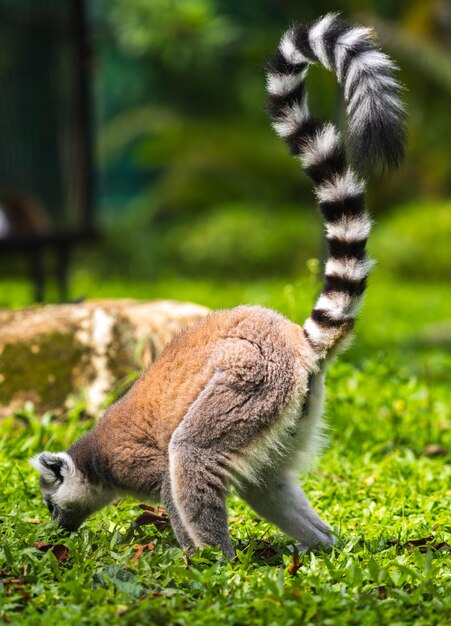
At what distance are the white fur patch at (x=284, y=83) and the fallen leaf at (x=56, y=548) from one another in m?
1.89

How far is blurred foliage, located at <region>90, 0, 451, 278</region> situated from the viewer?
1370 centimetres

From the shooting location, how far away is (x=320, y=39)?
11.5ft

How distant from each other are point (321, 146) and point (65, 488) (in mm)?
1686

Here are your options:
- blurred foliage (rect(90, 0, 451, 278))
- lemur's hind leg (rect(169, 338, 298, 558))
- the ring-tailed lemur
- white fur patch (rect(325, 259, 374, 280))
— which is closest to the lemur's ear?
the ring-tailed lemur

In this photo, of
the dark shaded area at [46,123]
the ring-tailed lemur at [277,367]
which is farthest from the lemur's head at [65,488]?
the dark shaded area at [46,123]

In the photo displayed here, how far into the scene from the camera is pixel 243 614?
298 centimetres

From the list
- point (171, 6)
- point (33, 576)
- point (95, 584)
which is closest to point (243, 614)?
point (95, 584)

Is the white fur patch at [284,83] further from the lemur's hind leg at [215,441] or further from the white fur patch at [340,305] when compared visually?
the lemur's hind leg at [215,441]

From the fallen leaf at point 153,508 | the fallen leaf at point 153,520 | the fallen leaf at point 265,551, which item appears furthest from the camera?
the fallen leaf at point 153,508

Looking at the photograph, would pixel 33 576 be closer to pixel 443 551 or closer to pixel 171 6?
pixel 443 551

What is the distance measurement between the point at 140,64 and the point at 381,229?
5895 millimetres

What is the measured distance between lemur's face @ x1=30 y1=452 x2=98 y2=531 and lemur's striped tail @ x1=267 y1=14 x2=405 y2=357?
1.12 meters

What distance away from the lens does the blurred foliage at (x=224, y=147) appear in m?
13.7

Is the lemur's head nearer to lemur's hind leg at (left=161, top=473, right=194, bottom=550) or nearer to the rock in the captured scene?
lemur's hind leg at (left=161, top=473, right=194, bottom=550)
